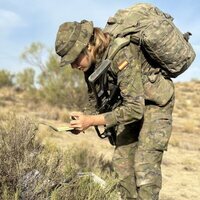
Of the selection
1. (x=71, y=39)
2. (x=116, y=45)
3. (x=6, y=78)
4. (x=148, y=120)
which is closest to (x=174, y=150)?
(x=148, y=120)

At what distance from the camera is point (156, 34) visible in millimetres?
4426

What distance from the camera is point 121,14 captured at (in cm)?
480

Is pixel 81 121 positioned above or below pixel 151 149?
above

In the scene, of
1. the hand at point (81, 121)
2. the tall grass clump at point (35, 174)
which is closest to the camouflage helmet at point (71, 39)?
the hand at point (81, 121)

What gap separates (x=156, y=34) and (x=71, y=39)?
0.75m

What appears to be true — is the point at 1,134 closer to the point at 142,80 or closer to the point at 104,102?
the point at 104,102

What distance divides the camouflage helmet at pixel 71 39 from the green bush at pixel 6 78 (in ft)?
88.0

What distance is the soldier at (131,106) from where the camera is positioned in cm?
428

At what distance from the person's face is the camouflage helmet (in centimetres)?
9

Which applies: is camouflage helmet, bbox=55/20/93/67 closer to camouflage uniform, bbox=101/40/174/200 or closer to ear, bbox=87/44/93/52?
ear, bbox=87/44/93/52

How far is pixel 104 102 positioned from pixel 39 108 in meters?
15.7

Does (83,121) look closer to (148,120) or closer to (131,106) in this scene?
(131,106)

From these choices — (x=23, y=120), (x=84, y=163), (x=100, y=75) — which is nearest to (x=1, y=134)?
(x=23, y=120)

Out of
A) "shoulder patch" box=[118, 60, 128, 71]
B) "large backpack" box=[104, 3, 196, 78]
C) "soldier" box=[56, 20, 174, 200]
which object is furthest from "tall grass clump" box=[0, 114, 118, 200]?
"large backpack" box=[104, 3, 196, 78]
